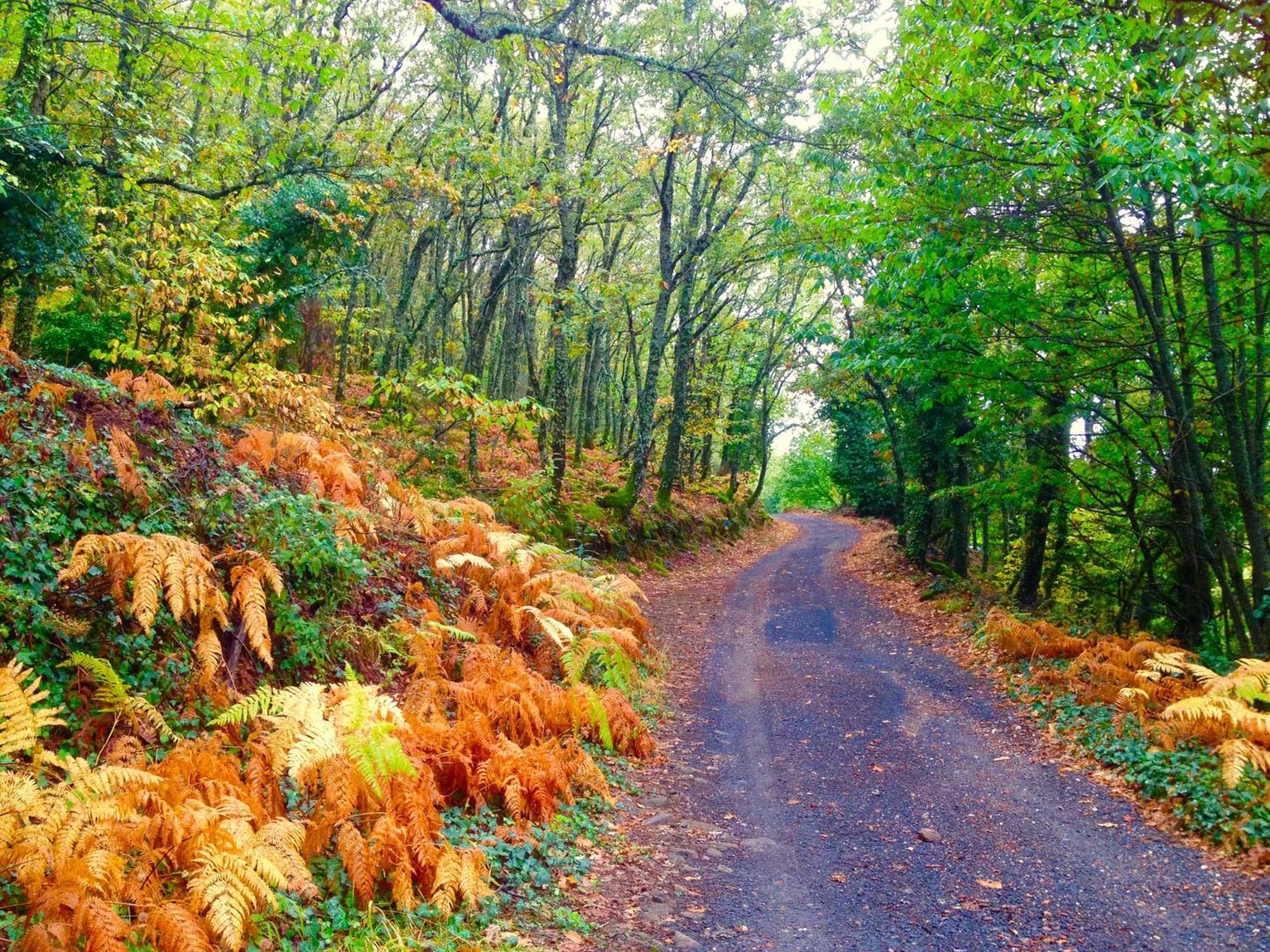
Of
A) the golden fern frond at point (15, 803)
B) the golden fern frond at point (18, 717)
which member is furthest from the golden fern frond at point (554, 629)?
the golden fern frond at point (15, 803)

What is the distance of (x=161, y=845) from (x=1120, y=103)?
28.6 feet

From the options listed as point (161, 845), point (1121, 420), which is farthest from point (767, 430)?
point (161, 845)

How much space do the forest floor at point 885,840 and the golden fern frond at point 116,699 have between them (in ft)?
8.49

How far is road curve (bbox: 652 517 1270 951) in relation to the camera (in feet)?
13.3

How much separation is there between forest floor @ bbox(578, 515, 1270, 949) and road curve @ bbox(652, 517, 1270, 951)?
16 mm

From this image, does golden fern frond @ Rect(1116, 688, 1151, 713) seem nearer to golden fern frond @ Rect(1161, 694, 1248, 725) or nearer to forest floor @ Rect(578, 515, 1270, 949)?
golden fern frond @ Rect(1161, 694, 1248, 725)

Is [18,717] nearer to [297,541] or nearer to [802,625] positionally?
[297,541]

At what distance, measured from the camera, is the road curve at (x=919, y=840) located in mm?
4047

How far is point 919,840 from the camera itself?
5145 mm

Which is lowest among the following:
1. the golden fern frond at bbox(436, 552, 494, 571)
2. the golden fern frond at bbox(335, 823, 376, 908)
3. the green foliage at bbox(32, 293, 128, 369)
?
the golden fern frond at bbox(335, 823, 376, 908)

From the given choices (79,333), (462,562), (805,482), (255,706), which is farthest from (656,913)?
(805,482)

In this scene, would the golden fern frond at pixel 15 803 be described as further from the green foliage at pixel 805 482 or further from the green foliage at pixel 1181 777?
the green foliage at pixel 805 482

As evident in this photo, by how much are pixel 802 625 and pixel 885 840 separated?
8.09m

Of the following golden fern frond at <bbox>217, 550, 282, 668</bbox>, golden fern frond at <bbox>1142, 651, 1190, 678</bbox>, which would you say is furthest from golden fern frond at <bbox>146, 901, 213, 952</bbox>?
golden fern frond at <bbox>1142, 651, 1190, 678</bbox>
